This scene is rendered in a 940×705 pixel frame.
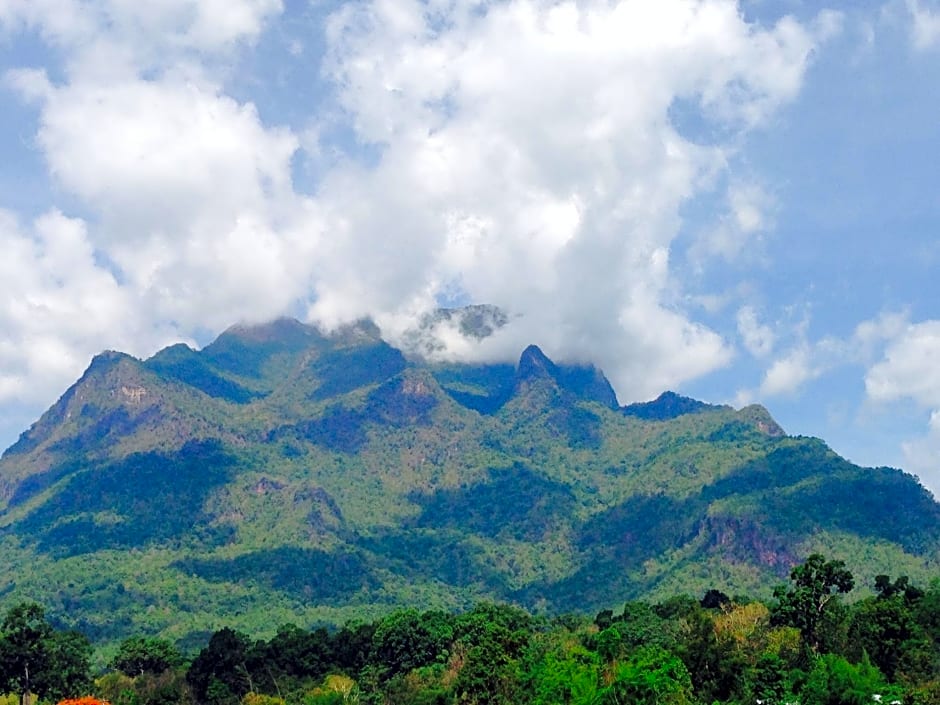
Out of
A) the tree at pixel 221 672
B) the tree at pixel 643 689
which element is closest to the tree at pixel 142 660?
the tree at pixel 221 672

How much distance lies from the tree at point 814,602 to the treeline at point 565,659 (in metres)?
0.09

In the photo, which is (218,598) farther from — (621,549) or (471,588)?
(621,549)

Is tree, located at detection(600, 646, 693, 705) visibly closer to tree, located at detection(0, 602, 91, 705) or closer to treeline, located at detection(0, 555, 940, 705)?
treeline, located at detection(0, 555, 940, 705)

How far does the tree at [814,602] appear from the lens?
57969 millimetres

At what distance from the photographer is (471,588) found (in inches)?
7436

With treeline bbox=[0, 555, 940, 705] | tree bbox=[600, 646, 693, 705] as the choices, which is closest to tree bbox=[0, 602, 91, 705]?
treeline bbox=[0, 555, 940, 705]

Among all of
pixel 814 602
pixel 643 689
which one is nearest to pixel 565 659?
pixel 643 689

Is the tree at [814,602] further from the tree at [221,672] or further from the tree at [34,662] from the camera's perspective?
the tree at [34,662]

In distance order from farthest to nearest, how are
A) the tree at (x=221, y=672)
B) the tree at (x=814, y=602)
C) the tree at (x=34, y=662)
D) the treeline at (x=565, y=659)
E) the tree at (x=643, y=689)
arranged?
the tree at (x=221, y=672) → the tree at (x=34, y=662) → the tree at (x=814, y=602) → the treeline at (x=565, y=659) → the tree at (x=643, y=689)

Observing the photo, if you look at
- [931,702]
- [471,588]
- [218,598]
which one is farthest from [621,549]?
[931,702]

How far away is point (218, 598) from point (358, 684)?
99.2 m

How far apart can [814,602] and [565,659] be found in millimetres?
18489

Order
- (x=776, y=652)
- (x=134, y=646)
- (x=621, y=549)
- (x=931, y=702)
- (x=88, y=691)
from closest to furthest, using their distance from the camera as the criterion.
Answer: (x=931, y=702)
(x=776, y=652)
(x=88, y=691)
(x=134, y=646)
(x=621, y=549)

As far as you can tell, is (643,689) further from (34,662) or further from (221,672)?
(34,662)
